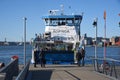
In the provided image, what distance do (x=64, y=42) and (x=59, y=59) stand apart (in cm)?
240

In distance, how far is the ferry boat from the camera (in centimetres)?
3862

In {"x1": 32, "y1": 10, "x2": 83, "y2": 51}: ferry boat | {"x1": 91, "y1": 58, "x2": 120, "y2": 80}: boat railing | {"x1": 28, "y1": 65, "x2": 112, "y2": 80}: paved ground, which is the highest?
{"x1": 32, "y1": 10, "x2": 83, "y2": 51}: ferry boat

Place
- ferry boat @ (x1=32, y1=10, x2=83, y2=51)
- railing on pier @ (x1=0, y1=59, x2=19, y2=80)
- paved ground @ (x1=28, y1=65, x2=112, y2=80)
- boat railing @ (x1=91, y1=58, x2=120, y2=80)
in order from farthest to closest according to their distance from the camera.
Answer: ferry boat @ (x1=32, y1=10, x2=83, y2=51) < paved ground @ (x1=28, y1=65, x2=112, y2=80) < boat railing @ (x1=91, y1=58, x2=120, y2=80) < railing on pier @ (x1=0, y1=59, x2=19, y2=80)

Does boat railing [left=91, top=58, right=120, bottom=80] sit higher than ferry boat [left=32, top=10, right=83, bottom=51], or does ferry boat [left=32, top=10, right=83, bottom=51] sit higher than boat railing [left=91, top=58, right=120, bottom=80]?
ferry boat [left=32, top=10, right=83, bottom=51]

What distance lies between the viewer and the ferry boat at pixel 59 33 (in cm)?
3862

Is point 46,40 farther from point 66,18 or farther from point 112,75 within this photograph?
point 112,75

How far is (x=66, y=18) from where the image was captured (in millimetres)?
40906

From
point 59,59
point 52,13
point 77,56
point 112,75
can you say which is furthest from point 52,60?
point 112,75

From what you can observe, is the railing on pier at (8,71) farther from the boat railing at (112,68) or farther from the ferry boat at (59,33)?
the ferry boat at (59,33)

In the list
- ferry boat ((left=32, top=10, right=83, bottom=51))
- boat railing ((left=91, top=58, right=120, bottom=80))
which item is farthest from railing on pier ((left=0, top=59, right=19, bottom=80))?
ferry boat ((left=32, top=10, right=83, bottom=51))

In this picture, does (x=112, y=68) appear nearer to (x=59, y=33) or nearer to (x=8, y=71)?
(x=8, y=71)

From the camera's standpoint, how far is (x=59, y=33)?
4016 centimetres

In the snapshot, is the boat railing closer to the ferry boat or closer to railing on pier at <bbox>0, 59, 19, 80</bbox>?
railing on pier at <bbox>0, 59, 19, 80</bbox>

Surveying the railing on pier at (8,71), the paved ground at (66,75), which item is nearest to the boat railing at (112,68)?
the paved ground at (66,75)
